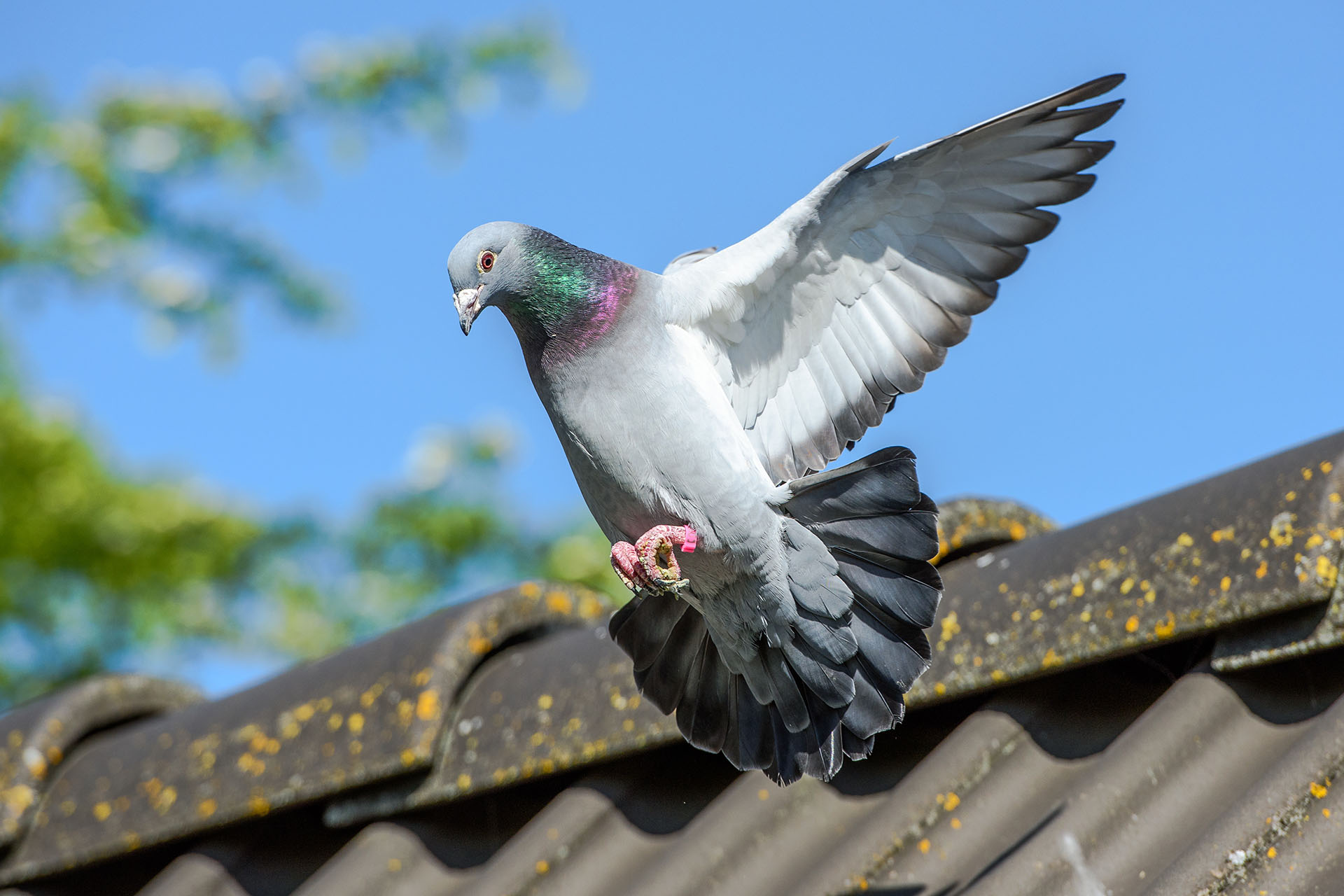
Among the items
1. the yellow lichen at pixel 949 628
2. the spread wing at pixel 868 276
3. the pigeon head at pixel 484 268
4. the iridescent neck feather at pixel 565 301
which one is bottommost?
the yellow lichen at pixel 949 628

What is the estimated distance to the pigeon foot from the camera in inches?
77.6

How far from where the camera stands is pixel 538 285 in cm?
220

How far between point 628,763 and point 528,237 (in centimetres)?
116

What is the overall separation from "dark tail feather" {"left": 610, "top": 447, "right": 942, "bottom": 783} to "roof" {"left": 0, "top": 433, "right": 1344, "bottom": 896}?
28 centimetres

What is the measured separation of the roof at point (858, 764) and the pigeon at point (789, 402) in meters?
0.33

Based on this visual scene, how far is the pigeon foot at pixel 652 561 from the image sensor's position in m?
1.97

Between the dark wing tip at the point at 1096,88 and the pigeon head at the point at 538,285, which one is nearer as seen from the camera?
the dark wing tip at the point at 1096,88

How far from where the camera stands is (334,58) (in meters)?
9.24

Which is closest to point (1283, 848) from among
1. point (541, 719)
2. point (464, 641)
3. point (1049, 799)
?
point (1049, 799)

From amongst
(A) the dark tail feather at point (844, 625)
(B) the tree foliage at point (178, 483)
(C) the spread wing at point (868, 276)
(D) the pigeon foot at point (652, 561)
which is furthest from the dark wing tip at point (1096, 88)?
(B) the tree foliage at point (178, 483)

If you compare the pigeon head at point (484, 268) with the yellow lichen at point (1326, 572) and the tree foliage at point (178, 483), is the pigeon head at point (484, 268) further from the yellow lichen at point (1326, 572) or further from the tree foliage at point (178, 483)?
the tree foliage at point (178, 483)

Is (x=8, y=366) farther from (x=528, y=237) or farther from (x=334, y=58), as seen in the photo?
(x=528, y=237)

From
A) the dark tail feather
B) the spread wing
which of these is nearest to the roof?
the dark tail feather

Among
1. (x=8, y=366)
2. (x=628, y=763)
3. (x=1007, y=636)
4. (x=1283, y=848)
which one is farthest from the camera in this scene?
(x=8, y=366)
